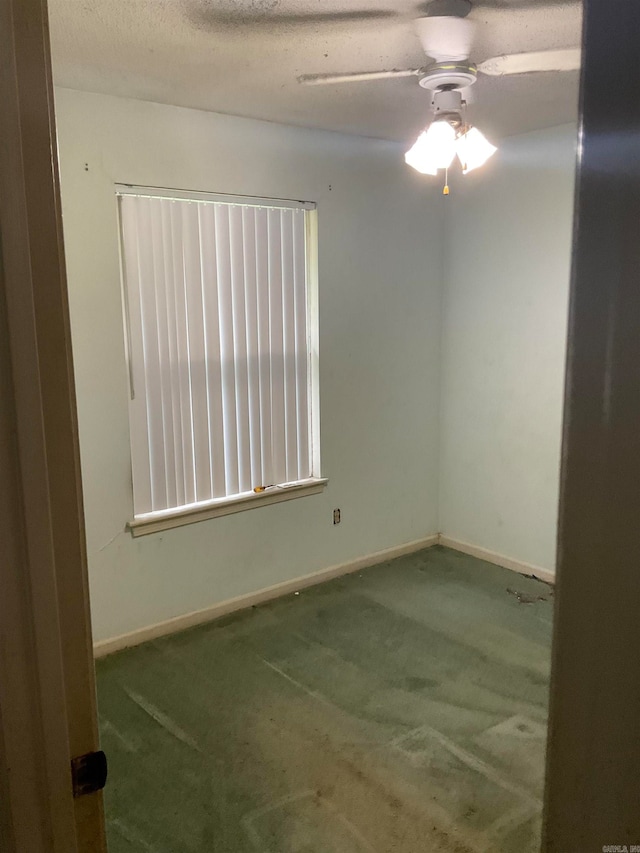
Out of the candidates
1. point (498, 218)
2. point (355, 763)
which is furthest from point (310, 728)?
point (498, 218)

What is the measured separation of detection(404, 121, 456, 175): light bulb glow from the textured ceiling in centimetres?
27

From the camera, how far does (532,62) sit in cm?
254

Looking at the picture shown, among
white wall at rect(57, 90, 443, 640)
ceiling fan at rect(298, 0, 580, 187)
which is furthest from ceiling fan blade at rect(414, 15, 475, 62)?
white wall at rect(57, 90, 443, 640)

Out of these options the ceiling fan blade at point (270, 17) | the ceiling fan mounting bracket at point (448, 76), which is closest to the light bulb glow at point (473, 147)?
the ceiling fan mounting bracket at point (448, 76)

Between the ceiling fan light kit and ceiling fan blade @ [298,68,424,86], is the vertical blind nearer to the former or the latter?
ceiling fan blade @ [298,68,424,86]

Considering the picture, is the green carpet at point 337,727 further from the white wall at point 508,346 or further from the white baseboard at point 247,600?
the white wall at point 508,346

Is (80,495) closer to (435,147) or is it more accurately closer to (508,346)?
(435,147)

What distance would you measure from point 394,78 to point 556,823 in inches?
108

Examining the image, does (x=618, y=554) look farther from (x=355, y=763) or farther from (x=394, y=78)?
(x=394, y=78)

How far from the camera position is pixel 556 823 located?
1.94ft

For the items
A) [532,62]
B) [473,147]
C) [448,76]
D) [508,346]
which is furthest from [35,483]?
[508,346]

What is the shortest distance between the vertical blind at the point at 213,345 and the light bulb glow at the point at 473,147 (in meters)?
1.17

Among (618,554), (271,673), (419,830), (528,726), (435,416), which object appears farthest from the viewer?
(435,416)

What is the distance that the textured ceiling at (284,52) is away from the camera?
205 centimetres
